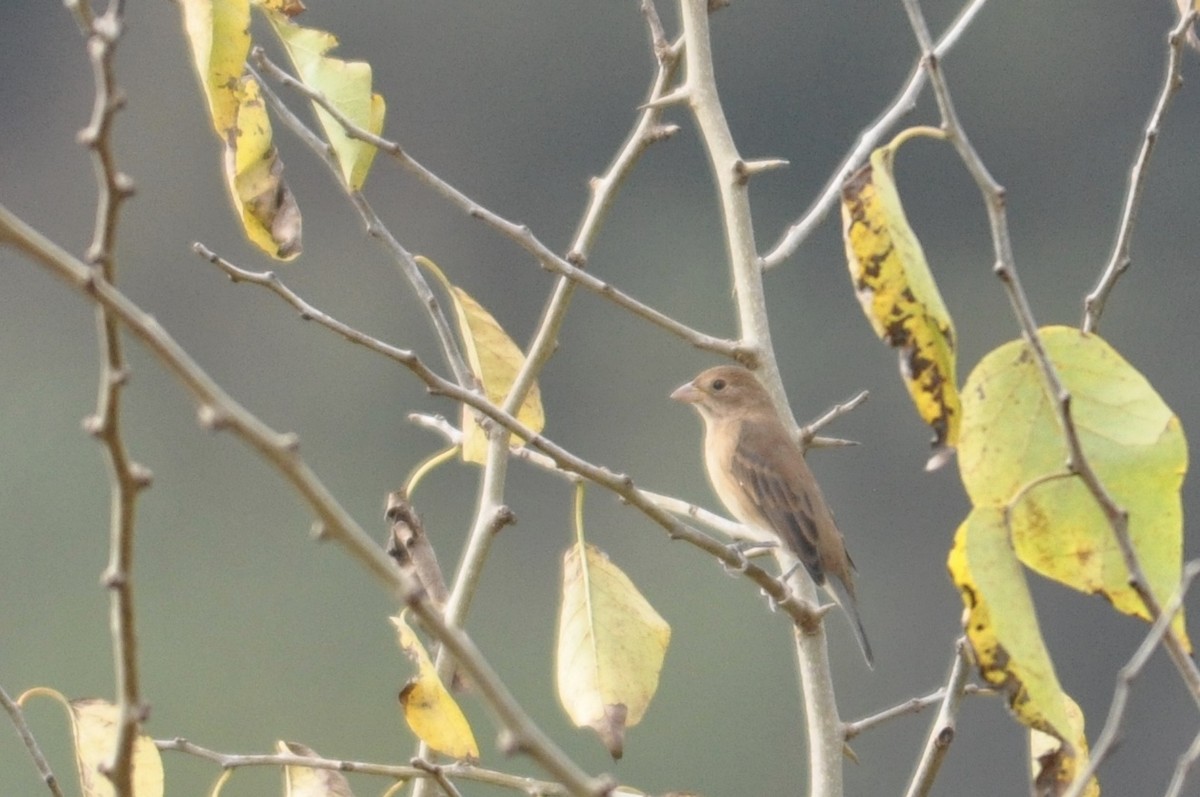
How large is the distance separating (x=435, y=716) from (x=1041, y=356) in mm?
802

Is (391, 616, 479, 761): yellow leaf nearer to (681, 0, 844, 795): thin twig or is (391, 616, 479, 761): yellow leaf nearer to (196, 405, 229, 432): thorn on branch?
(681, 0, 844, 795): thin twig

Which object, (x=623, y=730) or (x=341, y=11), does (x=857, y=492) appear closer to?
(x=341, y=11)

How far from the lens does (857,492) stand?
807 inches

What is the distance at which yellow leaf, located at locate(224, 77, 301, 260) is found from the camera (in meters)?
2.03

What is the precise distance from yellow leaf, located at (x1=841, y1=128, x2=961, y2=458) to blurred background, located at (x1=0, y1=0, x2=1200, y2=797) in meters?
14.5

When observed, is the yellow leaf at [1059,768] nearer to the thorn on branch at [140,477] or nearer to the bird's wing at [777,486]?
the thorn on branch at [140,477]

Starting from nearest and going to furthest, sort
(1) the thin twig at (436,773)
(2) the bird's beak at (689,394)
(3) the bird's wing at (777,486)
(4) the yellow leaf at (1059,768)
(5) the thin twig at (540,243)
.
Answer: (4) the yellow leaf at (1059,768) < (1) the thin twig at (436,773) < (5) the thin twig at (540,243) < (3) the bird's wing at (777,486) < (2) the bird's beak at (689,394)

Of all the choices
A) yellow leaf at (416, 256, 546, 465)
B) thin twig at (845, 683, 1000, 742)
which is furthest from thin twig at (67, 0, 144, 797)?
yellow leaf at (416, 256, 546, 465)

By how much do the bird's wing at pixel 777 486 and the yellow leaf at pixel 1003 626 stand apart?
119 inches

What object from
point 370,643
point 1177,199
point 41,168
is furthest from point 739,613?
point 41,168

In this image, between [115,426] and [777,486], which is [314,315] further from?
[777,486]

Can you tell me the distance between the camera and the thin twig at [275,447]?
1024 millimetres

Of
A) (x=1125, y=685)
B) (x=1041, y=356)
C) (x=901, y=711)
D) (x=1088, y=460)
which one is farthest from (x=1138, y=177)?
(x=901, y=711)

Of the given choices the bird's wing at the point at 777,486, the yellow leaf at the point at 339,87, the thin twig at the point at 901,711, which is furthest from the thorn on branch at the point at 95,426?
the bird's wing at the point at 777,486
